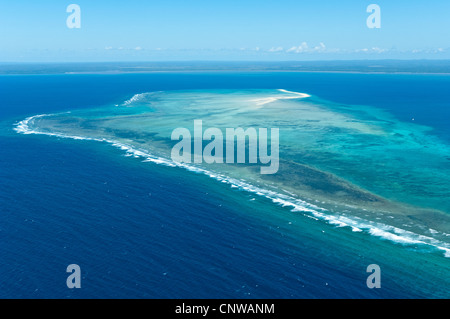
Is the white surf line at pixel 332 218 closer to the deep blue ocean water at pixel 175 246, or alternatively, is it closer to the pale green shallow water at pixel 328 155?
the pale green shallow water at pixel 328 155

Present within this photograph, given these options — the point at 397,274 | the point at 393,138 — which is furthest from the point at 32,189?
the point at 393,138

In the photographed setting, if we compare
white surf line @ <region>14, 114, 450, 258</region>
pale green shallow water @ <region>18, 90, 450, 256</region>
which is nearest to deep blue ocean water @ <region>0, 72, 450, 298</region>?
white surf line @ <region>14, 114, 450, 258</region>

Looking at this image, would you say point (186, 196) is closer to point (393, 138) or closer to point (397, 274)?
point (397, 274)

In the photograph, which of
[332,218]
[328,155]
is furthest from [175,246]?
[328,155]

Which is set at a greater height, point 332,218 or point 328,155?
point 328,155

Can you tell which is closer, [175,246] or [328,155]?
[175,246]

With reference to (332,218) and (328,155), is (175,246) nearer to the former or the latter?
(332,218)

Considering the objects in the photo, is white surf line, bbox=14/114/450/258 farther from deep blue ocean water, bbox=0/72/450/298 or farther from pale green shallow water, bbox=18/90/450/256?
deep blue ocean water, bbox=0/72/450/298

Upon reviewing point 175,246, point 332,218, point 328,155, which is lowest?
point 175,246
